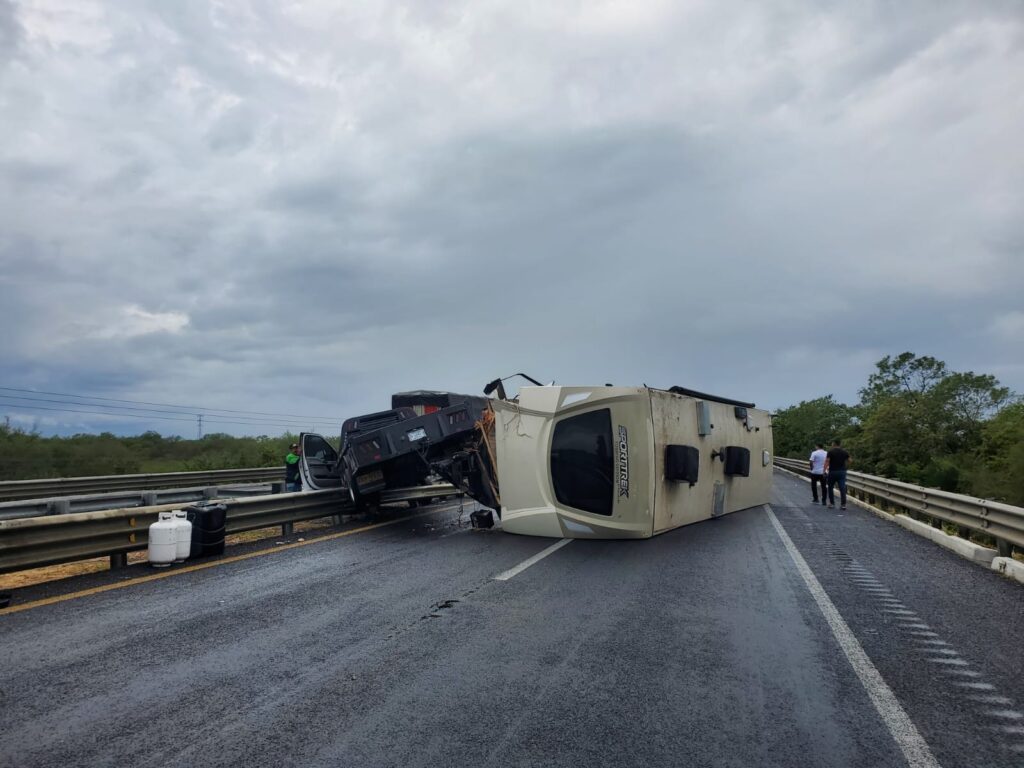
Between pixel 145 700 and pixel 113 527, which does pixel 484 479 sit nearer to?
pixel 113 527

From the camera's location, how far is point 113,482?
2039 cm

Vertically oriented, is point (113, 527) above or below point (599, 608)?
above

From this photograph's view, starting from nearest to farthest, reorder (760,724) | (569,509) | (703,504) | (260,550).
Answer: (760,724), (260,550), (569,509), (703,504)

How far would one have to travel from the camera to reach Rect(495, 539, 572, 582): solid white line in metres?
7.31

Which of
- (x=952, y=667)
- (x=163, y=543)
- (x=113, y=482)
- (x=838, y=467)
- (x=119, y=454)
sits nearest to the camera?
(x=952, y=667)

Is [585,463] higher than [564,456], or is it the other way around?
[564,456]

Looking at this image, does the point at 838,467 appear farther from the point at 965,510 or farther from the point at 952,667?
the point at 952,667

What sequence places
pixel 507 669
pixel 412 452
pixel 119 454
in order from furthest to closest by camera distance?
pixel 119 454 < pixel 412 452 < pixel 507 669

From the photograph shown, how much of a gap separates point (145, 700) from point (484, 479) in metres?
8.07

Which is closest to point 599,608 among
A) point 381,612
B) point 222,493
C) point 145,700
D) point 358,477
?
point 381,612

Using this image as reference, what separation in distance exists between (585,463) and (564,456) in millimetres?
346

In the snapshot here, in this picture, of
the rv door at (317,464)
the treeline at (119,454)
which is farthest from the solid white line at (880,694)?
the treeline at (119,454)

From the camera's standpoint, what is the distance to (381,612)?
5.70m

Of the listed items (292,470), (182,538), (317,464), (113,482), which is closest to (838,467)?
(317,464)
